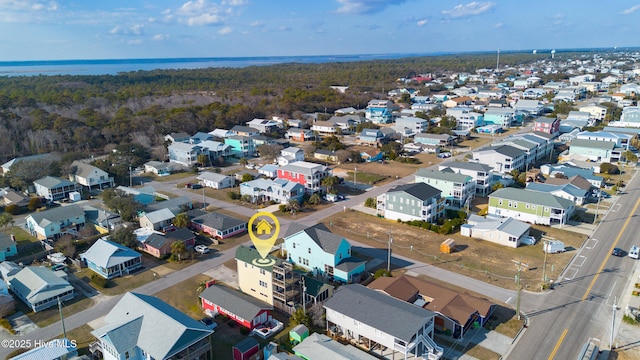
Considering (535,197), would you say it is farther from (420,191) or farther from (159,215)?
(159,215)

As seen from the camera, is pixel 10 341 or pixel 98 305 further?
pixel 98 305

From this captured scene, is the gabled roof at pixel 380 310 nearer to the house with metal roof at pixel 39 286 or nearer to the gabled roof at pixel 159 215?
the house with metal roof at pixel 39 286

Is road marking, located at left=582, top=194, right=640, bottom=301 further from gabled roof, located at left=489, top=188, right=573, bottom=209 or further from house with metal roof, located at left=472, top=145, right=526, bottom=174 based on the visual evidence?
house with metal roof, located at left=472, top=145, right=526, bottom=174

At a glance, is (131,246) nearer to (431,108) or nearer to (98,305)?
(98,305)

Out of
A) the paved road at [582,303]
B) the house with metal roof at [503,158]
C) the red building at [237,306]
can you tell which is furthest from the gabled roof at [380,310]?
the house with metal roof at [503,158]

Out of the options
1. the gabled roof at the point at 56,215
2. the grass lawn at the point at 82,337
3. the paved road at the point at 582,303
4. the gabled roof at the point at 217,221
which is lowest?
the paved road at the point at 582,303

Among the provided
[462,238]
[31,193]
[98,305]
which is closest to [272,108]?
[31,193]
